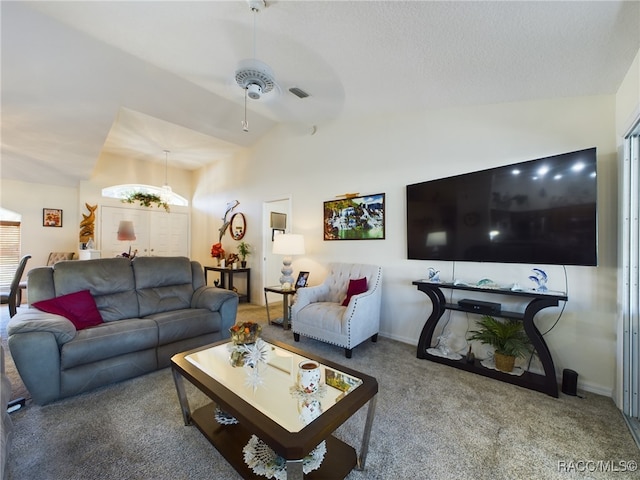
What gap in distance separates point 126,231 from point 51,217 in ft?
4.10

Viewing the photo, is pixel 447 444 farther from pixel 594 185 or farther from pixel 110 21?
pixel 110 21

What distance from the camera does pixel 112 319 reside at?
2.51 m

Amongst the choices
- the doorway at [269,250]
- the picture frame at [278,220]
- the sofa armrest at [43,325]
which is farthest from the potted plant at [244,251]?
the sofa armrest at [43,325]

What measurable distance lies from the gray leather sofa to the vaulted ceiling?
2.15 meters

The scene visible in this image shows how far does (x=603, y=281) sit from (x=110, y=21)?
4.75 metres

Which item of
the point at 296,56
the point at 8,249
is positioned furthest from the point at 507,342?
the point at 8,249

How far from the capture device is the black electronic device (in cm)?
233

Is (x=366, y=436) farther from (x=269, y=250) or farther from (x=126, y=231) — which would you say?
(x=126, y=231)

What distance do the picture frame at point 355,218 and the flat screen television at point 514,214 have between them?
1.57 ft

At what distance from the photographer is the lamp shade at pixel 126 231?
19.7 feet

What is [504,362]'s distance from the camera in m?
2.35

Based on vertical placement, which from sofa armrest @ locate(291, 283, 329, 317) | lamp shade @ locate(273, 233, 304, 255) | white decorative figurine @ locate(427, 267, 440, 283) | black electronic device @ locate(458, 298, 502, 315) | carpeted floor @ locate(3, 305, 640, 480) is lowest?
carpeted floor @ locate(3, 305, 640, 480)

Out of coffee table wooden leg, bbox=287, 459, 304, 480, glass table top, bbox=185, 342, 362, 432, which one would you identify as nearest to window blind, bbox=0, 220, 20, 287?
glass table top, bbox=185, 342, 362, 432

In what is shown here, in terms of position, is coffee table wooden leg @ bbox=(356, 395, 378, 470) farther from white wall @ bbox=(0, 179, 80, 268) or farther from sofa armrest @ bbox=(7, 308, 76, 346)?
white wall @ bbox=(0, 179, 80, 268)
